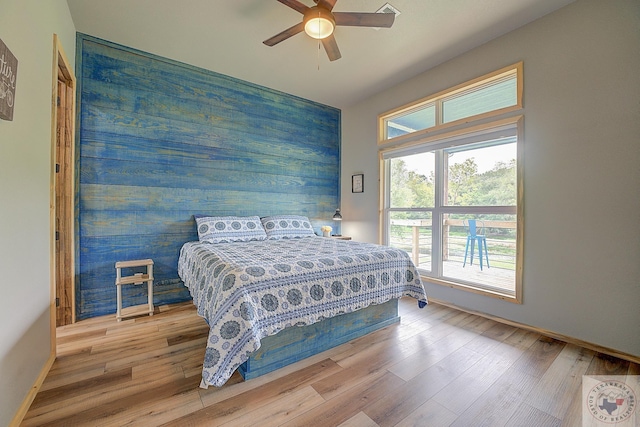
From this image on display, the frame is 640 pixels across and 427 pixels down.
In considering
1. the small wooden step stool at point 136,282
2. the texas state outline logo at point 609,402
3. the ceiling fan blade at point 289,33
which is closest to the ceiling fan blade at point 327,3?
the ceiling fan blade at point 289,33

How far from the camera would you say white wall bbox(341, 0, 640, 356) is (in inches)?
75.2

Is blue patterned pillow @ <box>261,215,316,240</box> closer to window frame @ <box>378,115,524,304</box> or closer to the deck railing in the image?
window frame @ <box>378,115,524,304</box>

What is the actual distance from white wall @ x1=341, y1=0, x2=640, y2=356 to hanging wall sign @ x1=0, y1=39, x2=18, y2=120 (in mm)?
3538

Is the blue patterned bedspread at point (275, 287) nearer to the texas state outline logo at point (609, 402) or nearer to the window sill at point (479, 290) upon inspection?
the window sill at point (479, 290)

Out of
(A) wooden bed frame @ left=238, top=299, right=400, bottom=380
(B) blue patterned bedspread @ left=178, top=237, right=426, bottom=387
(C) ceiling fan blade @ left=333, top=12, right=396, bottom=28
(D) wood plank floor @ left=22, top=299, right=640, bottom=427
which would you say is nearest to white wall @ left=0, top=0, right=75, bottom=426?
(D) wood plank floor @ left=22, top=299, right=640, bottom=427

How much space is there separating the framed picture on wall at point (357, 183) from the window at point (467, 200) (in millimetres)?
629

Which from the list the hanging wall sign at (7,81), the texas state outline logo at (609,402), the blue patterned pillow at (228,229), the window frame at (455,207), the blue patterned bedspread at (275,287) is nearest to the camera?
the hanging wall sign at (7,81)

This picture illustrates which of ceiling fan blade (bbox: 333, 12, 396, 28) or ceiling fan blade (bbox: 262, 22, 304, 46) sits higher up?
ceiling fan blade (bbox: 262, 22, 304, 46)

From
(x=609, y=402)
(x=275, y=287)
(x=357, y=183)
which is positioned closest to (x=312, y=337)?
(x=275, y=287)

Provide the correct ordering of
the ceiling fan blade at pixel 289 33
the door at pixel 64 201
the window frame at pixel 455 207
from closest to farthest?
the ceiling fan blade at pixel 289 33, the door at pixel 64 201, the window frame at pixel 455 207

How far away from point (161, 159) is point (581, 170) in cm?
405

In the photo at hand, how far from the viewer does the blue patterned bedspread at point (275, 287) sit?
149 cm

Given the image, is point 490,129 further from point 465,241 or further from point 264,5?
point 264,5

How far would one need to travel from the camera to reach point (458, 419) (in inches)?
53.2
